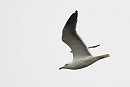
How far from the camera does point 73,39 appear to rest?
49.9 feet

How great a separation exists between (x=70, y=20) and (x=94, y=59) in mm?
1500

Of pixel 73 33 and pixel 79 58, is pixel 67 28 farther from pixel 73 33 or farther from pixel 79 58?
pixel 79 58

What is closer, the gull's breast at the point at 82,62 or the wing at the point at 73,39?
the wing at the point at 73,39

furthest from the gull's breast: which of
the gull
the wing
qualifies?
the wing

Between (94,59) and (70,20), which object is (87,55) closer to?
Answer: (94,59)

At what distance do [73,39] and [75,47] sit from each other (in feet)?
1.28

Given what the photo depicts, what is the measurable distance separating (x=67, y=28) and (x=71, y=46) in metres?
0.82

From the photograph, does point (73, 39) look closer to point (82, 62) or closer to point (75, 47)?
point (75, 47)

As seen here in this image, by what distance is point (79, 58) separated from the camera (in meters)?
15.5

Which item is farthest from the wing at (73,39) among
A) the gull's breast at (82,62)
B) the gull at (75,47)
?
the gull's breast at (82,62)

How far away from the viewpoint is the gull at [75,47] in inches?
587

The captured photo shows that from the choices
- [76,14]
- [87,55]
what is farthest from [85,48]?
[76,14]

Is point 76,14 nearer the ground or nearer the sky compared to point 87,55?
nearer the sky

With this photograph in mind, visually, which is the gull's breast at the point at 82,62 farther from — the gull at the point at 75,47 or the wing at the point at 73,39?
the wing at the point at 73,39
